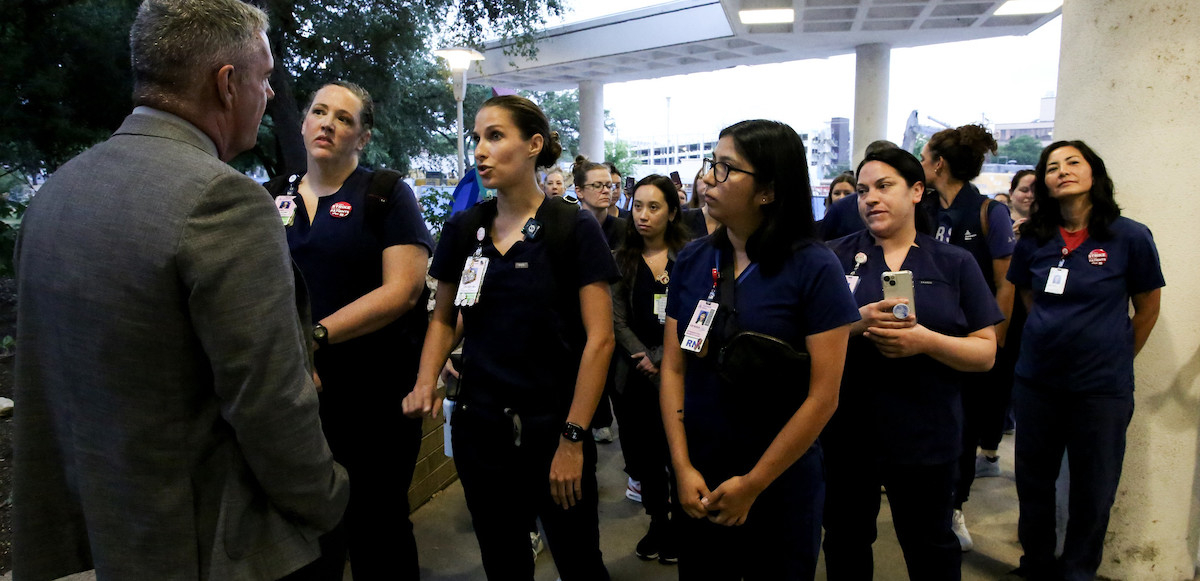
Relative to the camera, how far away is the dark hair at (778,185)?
180cm

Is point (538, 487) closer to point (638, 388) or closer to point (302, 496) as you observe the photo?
point (302, 496)

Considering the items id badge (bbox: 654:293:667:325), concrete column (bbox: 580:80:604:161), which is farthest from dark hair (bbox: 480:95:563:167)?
concrete column (bbox: 580:80:604:161)

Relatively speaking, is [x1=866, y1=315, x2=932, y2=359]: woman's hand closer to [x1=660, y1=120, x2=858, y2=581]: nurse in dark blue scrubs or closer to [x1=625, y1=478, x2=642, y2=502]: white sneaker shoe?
[x1=660, y1=120, x2=858, y2=581]: nurse in dark blue scrubs

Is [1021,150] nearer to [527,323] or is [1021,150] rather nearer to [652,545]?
[652,545]

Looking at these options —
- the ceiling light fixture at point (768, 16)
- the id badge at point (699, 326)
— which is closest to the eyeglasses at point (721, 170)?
the id badge at point (699, 326)

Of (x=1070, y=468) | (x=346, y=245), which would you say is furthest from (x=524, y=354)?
(x=1070, y=468)

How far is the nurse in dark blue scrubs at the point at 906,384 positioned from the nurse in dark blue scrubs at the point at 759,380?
470 millimetres

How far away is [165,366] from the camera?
1.14 m

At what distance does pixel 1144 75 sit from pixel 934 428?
1800 millimetres

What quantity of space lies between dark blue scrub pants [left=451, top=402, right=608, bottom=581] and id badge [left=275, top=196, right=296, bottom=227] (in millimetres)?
784

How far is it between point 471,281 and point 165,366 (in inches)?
38.5

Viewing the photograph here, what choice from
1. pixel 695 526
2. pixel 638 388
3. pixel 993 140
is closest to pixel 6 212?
pixel 638 388

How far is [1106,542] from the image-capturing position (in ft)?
10.1

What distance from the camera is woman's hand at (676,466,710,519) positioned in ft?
6.08
